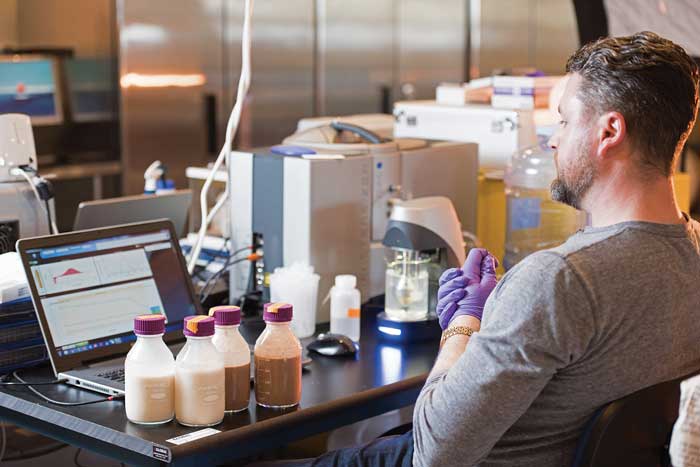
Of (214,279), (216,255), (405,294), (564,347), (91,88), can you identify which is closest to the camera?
(564,347)

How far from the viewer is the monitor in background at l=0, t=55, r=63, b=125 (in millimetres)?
4129

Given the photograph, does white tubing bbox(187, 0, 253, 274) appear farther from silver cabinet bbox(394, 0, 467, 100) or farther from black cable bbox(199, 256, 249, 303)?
silver cabinet bbox(394, 0, 467, 100)

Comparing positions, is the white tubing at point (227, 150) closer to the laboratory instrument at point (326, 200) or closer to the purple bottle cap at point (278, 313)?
the laboratory instrument at point (326, 200)

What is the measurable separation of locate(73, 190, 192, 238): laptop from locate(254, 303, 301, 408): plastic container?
2.12 feet

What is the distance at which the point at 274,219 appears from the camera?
254 cm

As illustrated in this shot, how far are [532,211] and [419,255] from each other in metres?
0.98

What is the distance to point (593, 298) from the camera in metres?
1.42

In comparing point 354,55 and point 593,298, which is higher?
point 354,55

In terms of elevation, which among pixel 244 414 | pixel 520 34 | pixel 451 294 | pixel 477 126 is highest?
pixel 520 34

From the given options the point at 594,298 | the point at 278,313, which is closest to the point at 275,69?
the point at 278,313

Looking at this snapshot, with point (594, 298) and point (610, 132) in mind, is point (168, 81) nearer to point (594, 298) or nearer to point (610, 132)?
point (610, 132)

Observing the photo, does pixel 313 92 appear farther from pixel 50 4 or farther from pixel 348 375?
pixel 348 375

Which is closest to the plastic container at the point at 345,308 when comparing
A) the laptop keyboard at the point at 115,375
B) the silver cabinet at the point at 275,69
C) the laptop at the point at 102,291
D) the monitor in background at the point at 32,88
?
the laptop at the point at 102,291

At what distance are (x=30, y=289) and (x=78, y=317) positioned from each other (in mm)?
117
